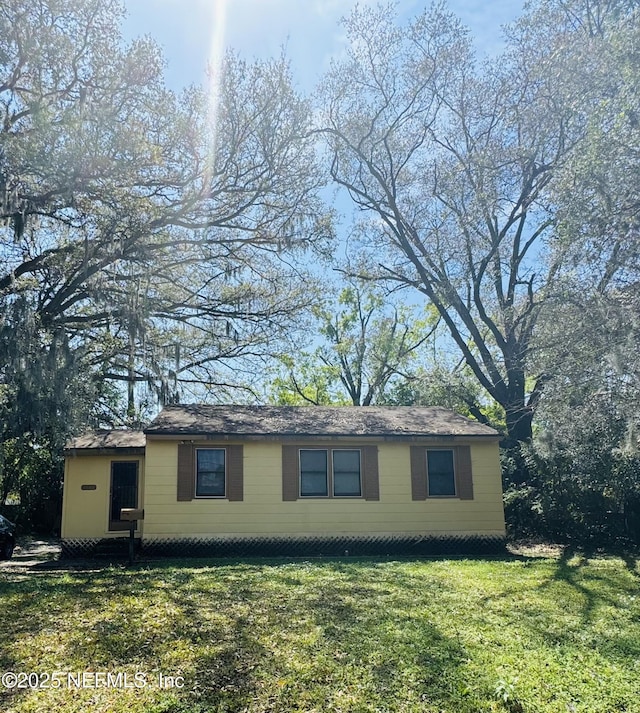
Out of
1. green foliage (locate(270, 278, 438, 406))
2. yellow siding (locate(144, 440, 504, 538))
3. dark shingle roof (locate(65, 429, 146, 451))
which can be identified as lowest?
yellow siding (locate(144, 440, 504, 538))

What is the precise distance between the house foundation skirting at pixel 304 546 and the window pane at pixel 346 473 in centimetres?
100

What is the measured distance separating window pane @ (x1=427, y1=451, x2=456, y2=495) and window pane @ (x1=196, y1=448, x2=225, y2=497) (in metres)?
4.60

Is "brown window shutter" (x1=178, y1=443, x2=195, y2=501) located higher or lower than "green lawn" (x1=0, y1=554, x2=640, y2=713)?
higher

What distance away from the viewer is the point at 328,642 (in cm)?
557

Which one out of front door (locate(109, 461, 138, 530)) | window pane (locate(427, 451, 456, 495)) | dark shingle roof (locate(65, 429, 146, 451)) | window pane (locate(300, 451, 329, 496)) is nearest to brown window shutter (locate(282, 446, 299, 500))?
window pane (locate(300, 451, 329, 496))

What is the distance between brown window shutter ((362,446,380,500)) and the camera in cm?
1312

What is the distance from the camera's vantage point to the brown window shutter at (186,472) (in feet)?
40.8

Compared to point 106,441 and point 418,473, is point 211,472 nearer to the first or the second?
point 106,441

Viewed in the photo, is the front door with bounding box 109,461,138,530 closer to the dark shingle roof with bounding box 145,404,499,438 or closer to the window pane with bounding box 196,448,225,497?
the dark shingle roof with bounding box 145,404,499,438

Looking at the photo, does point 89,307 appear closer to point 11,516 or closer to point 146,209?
point 146,209

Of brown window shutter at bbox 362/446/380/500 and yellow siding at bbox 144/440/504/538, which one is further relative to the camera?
brown window shutter at bbox 362/446/380/500

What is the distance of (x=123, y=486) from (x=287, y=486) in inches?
156

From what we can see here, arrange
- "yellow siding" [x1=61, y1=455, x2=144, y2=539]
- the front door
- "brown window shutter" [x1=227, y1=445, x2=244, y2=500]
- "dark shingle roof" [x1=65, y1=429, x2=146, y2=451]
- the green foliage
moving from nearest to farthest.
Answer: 1. "brown window shutter" [x1=227, y1=445, x2=244, y2=500]
2. "yellow siding" [x1=61, y1=455, x2=144, y2=539]
3. "dark shingle roof" [x1=65, y1=429, x2=146, y2=451]
4. the front door
5. the green foliage

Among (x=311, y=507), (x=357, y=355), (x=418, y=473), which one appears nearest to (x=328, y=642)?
(x=311, y=507)
